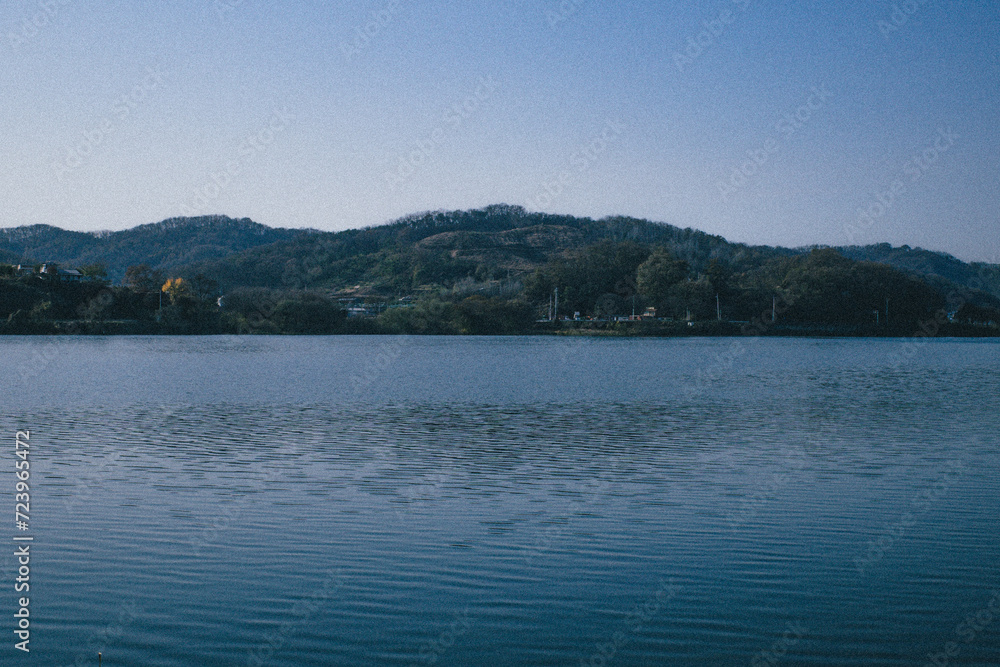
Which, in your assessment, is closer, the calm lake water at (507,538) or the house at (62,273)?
the calm lake water at (507,538)

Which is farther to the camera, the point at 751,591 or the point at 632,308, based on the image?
the point at 632,308

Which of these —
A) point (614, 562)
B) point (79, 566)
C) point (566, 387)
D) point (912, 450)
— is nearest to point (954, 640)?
point (614, 562)

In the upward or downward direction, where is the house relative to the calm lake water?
upward

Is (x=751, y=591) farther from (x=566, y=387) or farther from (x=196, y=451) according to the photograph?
(x=566, y=387)

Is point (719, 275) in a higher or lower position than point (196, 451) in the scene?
higher

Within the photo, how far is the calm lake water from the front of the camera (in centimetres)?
993

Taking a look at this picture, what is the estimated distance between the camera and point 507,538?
14375mm

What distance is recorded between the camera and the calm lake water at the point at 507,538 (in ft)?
32.6

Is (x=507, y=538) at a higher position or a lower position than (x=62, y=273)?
lower

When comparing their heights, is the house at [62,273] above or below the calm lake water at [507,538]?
above

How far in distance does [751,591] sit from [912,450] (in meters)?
15.7

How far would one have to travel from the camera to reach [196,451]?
78.4ft

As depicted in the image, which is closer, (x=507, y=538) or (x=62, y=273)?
(x=507, y=538)

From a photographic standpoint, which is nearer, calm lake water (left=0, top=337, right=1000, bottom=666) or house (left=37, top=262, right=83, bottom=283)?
calm lake water (left=0, top=337, right=1000, bottom=666)
